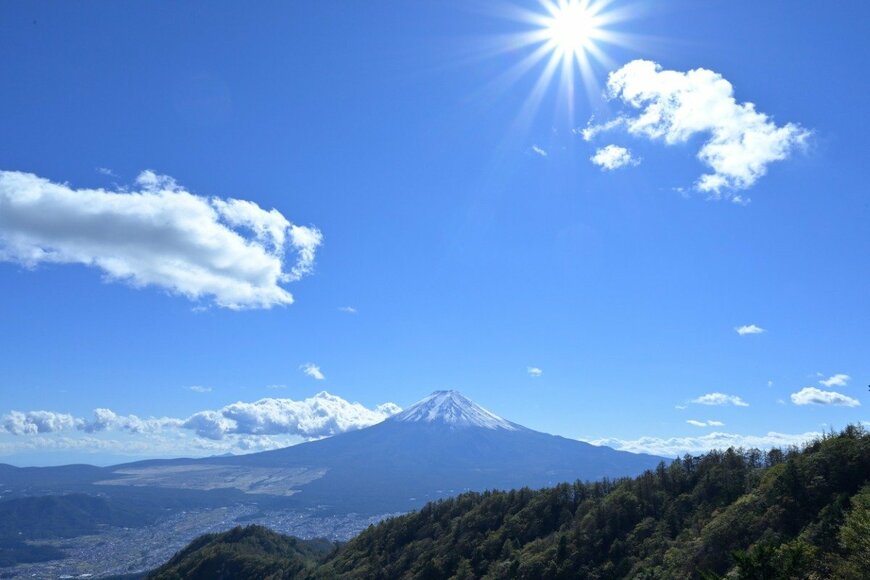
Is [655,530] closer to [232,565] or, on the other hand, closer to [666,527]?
[666,527]

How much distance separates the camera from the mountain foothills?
55.6 meters

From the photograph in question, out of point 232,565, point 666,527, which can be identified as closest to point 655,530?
point 666,527

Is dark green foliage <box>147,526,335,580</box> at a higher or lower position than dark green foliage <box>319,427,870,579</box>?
lower

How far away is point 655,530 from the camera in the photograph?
88375 mm

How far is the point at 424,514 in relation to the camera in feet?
478

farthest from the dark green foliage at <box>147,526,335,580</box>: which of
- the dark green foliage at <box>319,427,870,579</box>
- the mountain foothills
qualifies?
the dark green foliage at <box>319,427,870,579</box>

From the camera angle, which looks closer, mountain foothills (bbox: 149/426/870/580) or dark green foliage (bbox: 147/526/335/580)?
mountain foothills (bbox: 149/426/870/580)

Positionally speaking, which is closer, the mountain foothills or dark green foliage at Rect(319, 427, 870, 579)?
dark green foliage at Rect(319, 427, 870, 579)

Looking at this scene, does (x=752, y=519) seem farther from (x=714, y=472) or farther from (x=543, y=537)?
(x=543, y=537)

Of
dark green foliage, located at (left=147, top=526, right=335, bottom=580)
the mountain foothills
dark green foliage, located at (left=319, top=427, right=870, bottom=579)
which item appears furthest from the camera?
dark green foliage, located at (left=147, top=526, right=335, bottom=580)

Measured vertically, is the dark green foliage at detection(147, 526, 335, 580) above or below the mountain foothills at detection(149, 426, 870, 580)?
below

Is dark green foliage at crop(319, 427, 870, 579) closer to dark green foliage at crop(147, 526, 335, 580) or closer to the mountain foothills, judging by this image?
the mountain foothills

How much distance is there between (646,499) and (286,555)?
137m

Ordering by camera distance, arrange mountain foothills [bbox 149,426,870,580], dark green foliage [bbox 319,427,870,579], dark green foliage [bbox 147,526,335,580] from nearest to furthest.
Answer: dark green foliage [bbox 319,427,870,579] < mountain foothills [bbox 149,426,870,580] < dark green foliage [bbox 147,526,335,580]
